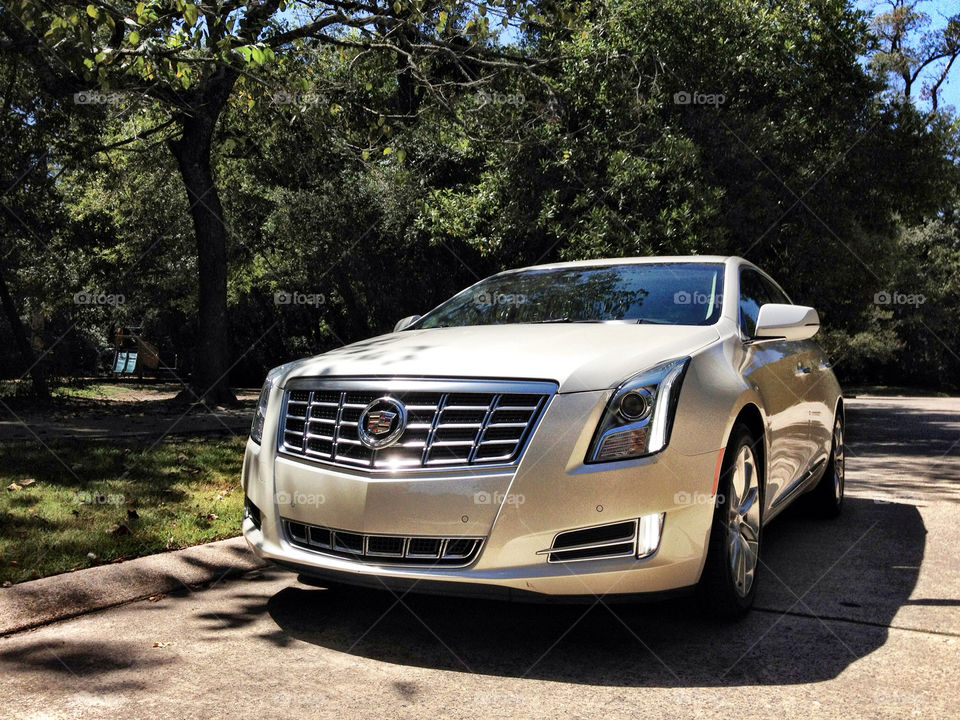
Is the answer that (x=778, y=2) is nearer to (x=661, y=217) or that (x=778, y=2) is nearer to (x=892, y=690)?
(x=661, y=217)

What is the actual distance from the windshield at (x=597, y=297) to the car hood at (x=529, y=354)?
0.26m

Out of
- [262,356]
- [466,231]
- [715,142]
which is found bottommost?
[262,356]

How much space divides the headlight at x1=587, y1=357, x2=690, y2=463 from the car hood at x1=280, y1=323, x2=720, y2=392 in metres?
0.07

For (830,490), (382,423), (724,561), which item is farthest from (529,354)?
(830,490)

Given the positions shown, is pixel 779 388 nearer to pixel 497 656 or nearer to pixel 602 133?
pixel 497 656

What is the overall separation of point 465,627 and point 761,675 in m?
1.29

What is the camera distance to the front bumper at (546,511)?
3.55 metres

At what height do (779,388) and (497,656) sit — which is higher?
(779,388)

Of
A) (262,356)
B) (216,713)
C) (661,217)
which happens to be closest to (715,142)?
(661,217)

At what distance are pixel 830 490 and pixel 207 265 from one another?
37.8ft

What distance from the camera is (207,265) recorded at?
1557 centimetres

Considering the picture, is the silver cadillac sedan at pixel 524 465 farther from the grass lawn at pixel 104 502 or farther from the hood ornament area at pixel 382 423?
the grass lawn at pixel 104 502

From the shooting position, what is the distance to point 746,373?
14.7 feet

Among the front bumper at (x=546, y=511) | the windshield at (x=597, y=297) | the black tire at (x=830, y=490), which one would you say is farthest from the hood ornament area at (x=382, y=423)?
the black tire at (x=830, y=490)
